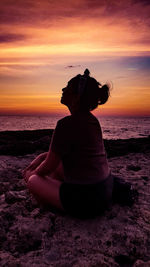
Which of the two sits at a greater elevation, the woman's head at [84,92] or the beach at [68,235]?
the woman's head at [84,92]

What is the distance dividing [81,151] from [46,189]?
29.4 inches

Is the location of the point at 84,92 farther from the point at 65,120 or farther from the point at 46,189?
the point at 46,189

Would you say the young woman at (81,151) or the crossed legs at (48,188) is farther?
the crossed legs at (48,188)

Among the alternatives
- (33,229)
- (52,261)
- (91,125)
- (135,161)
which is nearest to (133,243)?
(52,261)

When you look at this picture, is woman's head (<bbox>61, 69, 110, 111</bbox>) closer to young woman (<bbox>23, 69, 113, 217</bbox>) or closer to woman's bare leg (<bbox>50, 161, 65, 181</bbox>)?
young woman (<bbox>23, 69, 113, 217</bbox>)

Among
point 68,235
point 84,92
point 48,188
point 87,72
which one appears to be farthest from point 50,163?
point 87,72

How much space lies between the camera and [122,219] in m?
2.88

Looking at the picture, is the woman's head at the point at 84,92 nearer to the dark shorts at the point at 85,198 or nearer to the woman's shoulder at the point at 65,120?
the woman's shoulder at the point at 65,120

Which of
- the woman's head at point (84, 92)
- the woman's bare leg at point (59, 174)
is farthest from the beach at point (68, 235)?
the woman's head at point (84, 92)

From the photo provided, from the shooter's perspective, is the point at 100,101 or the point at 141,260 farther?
the point at 100,101

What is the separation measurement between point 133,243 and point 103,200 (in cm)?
55

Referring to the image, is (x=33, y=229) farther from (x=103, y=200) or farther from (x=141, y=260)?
(x=141, y=260)

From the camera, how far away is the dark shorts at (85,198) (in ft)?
8.48

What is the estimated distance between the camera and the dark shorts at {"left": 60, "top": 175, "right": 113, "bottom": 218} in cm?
258
